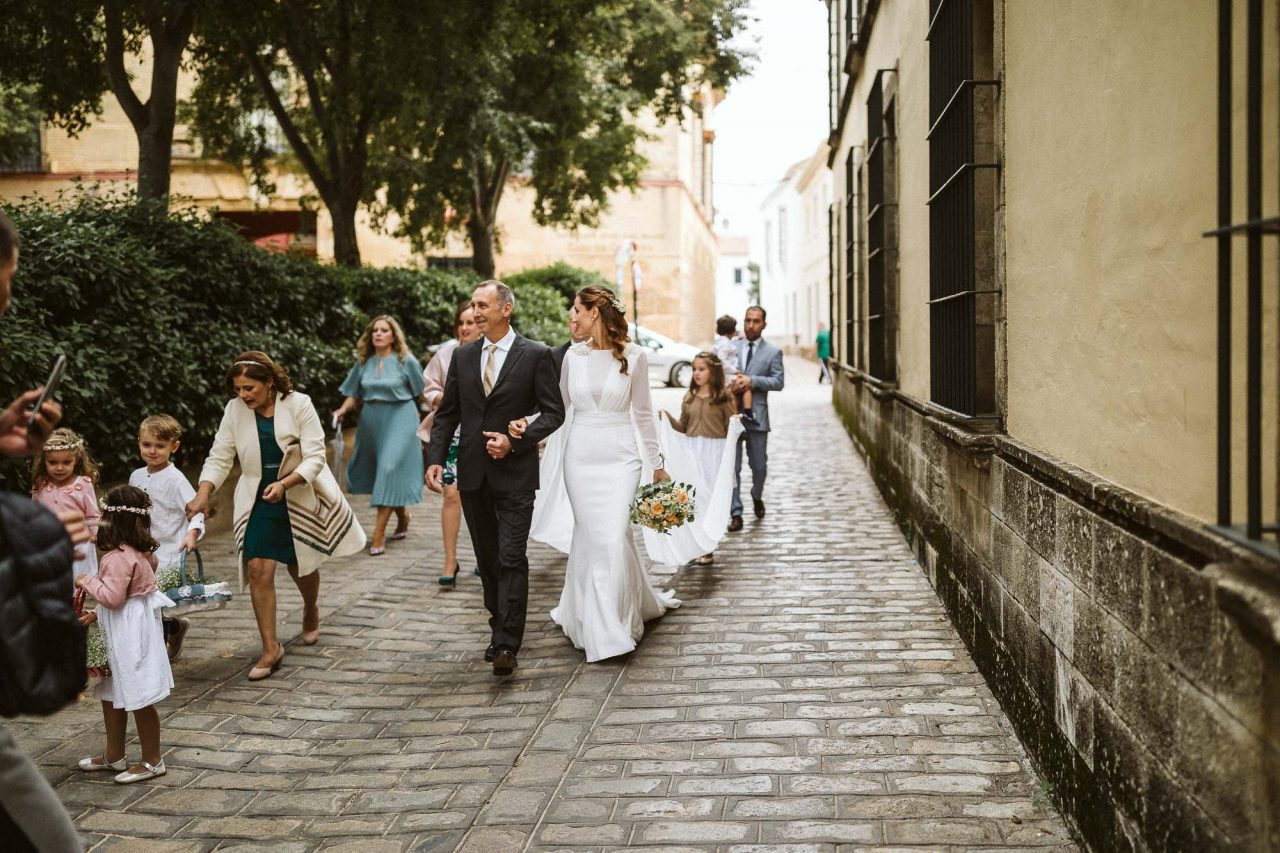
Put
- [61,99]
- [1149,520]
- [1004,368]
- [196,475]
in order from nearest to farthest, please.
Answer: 1. [1149,520]
2. [1004,368]
3. [196,475]
4. [61,99]

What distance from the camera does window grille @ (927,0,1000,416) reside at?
21.4 ft

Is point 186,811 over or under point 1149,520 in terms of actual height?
under

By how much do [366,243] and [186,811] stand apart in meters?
36.0

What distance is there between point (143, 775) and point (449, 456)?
4839mm

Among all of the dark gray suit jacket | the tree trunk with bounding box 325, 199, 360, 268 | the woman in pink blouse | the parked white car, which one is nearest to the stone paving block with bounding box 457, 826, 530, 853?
the dark gray suit jacket

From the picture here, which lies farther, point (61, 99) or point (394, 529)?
point (61, 99)

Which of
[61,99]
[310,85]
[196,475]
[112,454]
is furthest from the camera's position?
[310,85]

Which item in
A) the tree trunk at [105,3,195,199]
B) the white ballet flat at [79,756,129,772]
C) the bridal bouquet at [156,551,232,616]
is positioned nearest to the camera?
the white ballet flat at [79,756,129,772]

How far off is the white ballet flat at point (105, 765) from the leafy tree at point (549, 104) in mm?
11041

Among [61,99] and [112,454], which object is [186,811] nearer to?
[112,454]

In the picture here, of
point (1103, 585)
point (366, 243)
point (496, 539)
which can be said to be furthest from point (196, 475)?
point (366, 243)

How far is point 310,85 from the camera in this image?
16453 millimetres

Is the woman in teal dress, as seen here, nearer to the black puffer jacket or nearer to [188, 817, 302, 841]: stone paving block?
[188, 817, 302, 841]: stone paving block

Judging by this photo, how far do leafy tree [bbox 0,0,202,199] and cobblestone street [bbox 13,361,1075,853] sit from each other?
19.1ft
